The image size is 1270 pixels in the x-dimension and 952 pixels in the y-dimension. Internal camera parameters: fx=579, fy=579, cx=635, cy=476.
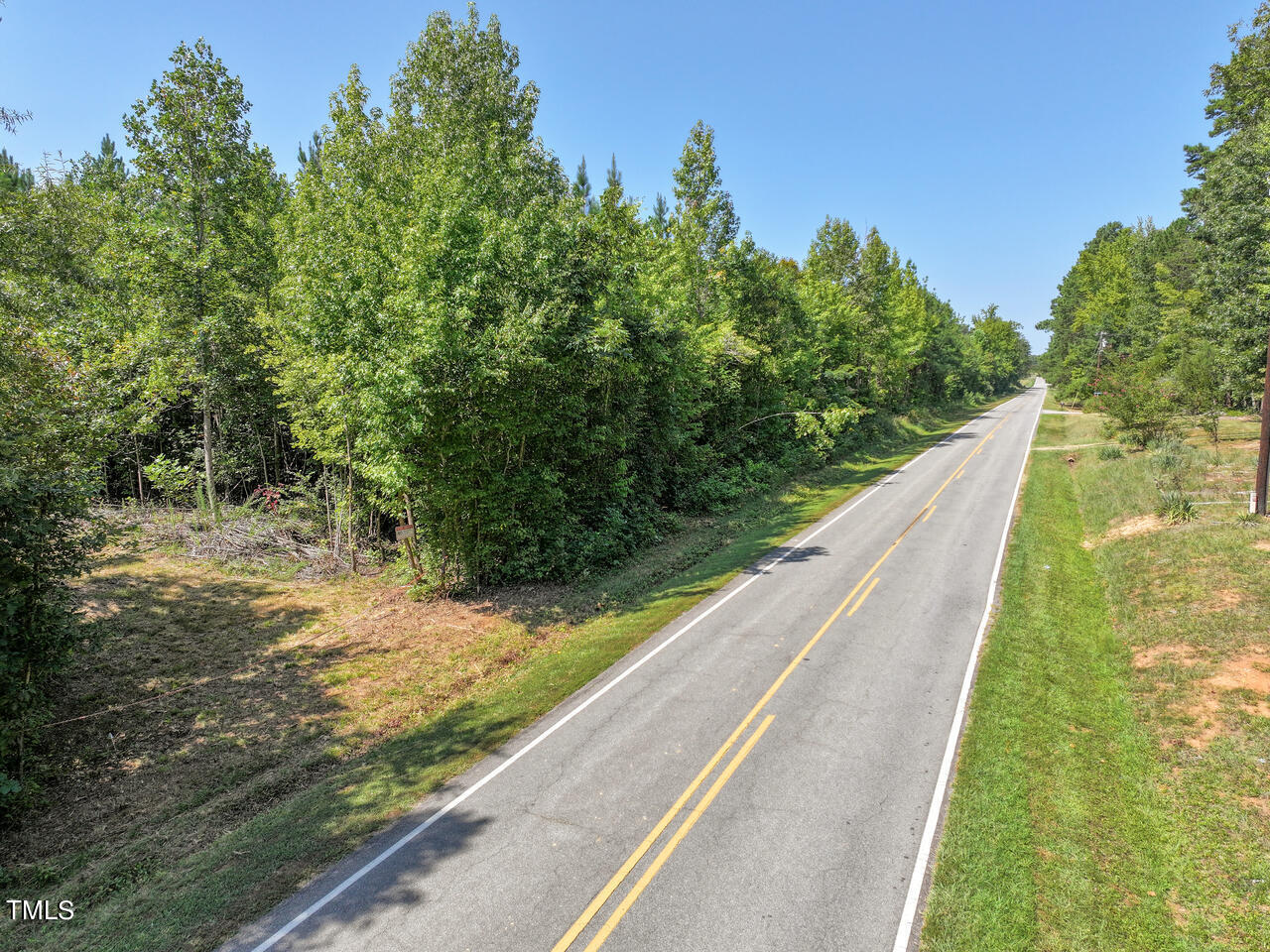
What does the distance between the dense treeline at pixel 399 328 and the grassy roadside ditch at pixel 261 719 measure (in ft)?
7.47

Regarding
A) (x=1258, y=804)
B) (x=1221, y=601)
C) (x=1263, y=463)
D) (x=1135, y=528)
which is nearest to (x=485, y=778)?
(x=1258, y=804)

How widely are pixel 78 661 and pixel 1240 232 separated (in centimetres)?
4938

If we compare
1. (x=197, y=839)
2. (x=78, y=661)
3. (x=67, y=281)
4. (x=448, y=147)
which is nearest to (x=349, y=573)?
(x=78, y=661)

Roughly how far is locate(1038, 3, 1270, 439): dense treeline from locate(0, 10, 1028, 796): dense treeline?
62.3ft

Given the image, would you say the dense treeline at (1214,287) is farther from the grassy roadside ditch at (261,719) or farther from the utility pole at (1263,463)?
the grassy roadside ditch at (261,719)

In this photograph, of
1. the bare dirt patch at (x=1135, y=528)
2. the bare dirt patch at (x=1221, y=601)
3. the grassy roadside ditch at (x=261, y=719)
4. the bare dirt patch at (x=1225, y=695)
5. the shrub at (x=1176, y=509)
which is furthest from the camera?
the bare dirt patch at (x=1135, y=528)

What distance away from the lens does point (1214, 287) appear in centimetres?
3266

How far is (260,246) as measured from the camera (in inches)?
918

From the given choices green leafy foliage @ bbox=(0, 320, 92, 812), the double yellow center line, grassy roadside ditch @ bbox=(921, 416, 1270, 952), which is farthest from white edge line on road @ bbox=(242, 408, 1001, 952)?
grassy roadside ditch @ bbox=(921, 416, 1270, 952)

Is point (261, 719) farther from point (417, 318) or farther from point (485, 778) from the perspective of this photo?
point (417, 318)

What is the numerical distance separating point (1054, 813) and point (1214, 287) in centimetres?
3945

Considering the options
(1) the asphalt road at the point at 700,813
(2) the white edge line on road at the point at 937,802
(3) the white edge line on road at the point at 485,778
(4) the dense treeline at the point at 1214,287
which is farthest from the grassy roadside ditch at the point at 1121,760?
(4) the dense treeline at the point at 1214,287

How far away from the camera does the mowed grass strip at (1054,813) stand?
255 inches

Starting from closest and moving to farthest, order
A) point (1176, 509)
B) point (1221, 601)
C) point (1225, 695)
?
1. point (1225, 695)
2. point (1221, 601)
3. point (1176, 509)
